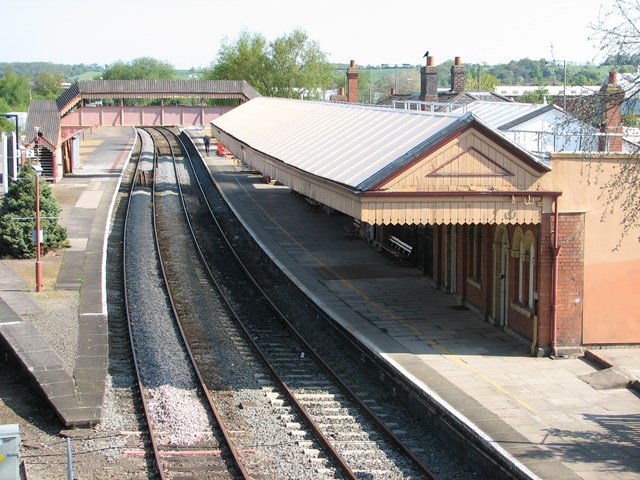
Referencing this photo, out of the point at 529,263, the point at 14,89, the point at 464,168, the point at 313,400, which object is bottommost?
the point at 313,400

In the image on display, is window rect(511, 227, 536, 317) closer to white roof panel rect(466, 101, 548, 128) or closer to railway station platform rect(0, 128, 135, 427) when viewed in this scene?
white roof panel rect(466, 101, 548, 128)

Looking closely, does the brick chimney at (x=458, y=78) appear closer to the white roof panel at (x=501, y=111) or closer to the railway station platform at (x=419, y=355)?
the railway station platform at (x=419, y=355)

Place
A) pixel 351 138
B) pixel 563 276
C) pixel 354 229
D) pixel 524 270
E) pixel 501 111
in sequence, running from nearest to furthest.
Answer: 1. pixel 563 276
2. pixel 524 270
3. pixel 351 138
4. pixel 501 111
5. pixel 354 229

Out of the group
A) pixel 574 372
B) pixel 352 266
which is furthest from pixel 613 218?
pixel 352 266

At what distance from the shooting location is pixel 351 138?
2175 cm

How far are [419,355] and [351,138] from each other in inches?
271

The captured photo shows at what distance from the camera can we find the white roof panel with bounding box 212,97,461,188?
1745 centimetres

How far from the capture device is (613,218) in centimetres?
1672

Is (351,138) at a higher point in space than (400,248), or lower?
higher

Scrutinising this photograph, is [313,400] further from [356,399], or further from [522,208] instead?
[522,208]

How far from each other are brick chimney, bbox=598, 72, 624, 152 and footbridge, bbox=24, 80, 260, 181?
100 feet

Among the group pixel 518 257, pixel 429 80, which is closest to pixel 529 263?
pixel 518 257

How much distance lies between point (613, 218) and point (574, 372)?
9.85 ft

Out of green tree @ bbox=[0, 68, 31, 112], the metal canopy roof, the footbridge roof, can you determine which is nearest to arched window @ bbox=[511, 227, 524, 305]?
the metal canopy roof
